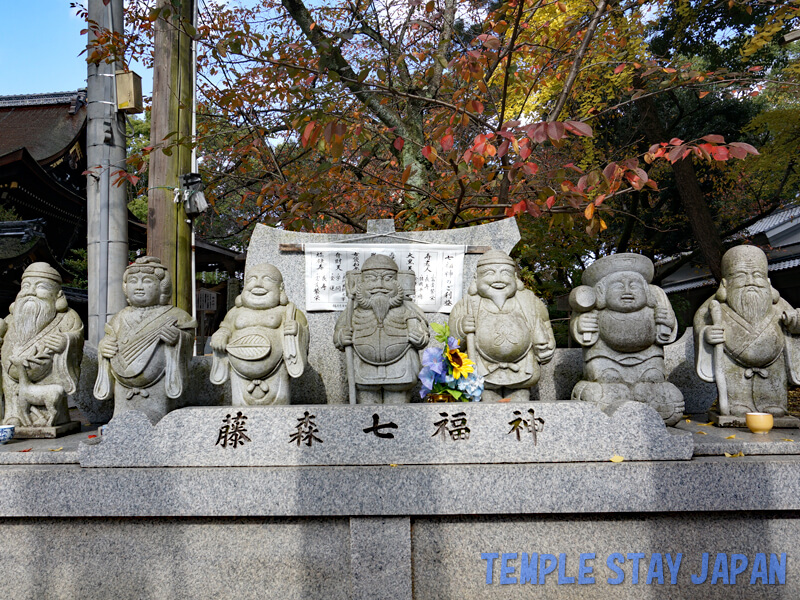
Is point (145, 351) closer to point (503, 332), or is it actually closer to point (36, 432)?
point (36, 432)

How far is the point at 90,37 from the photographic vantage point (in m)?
4.67

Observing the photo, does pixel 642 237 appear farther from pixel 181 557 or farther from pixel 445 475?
pixel 181 557

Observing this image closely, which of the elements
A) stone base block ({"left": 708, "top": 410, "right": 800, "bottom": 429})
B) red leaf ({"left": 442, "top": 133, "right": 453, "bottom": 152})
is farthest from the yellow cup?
red leaf ({"left": 442, "top": 133, "right": 453, "bottom": 152})

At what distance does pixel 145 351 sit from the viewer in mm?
3439

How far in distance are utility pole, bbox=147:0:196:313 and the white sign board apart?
3.97ft

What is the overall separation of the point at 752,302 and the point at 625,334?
2.96 feet

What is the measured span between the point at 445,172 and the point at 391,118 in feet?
4.04

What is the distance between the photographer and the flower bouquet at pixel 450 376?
11.8ft

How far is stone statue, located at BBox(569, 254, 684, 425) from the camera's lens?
11.5 feet

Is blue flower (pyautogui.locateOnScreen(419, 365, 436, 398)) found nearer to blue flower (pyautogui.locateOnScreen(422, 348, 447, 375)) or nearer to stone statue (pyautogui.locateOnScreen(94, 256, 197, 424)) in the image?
blue flower (pyautogui.locateOnScreen(422, 348, 447, 375))

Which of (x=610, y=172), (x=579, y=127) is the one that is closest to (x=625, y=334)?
(x=610, y=172)

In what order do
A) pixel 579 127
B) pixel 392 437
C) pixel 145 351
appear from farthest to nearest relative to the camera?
pixel 145 351
pixel 579 127
pixel 392 437

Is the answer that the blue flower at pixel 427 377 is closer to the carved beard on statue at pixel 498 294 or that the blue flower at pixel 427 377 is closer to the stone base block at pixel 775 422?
the carved beard on statue at pixel 498 294

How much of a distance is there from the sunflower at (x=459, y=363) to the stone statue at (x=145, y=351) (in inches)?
69.2
